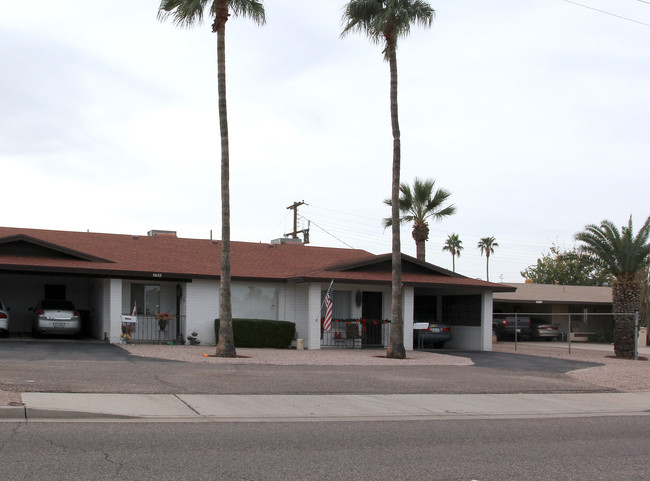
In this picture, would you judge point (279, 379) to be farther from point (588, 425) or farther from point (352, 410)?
point (588, 425)

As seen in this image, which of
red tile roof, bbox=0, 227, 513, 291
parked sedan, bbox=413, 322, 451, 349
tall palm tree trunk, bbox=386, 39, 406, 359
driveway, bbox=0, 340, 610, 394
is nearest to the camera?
driveway, bbox=0, 340, 610, 394

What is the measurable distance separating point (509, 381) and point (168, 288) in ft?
46.3

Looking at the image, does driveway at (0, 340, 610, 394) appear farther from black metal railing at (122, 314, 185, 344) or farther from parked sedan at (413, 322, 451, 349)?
parked sedan at (413, 322, 451, 349)

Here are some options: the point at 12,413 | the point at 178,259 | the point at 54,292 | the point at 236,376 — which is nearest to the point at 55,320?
the point at 54,292

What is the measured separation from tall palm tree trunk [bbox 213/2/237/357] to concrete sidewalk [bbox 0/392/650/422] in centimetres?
779

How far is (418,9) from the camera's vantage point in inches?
902

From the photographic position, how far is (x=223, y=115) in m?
21.4

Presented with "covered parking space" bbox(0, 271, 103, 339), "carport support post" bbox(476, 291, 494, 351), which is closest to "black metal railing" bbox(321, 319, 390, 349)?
"carport support post" bbox(476, 291, 494, 351)

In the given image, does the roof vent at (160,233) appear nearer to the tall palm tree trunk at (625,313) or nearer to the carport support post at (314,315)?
the carport support post at (314,315)

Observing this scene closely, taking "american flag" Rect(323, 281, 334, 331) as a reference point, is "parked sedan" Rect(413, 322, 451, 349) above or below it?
below

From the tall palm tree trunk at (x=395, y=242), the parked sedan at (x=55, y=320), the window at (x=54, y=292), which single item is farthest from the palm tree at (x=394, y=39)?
the window at (x=54, y=292)

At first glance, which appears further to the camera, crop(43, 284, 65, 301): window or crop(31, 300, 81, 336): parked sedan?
crop(43, 284, 65, 301): window

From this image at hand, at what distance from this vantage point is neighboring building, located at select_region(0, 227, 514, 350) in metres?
24.8

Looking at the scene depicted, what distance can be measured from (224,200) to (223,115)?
2506 mm
